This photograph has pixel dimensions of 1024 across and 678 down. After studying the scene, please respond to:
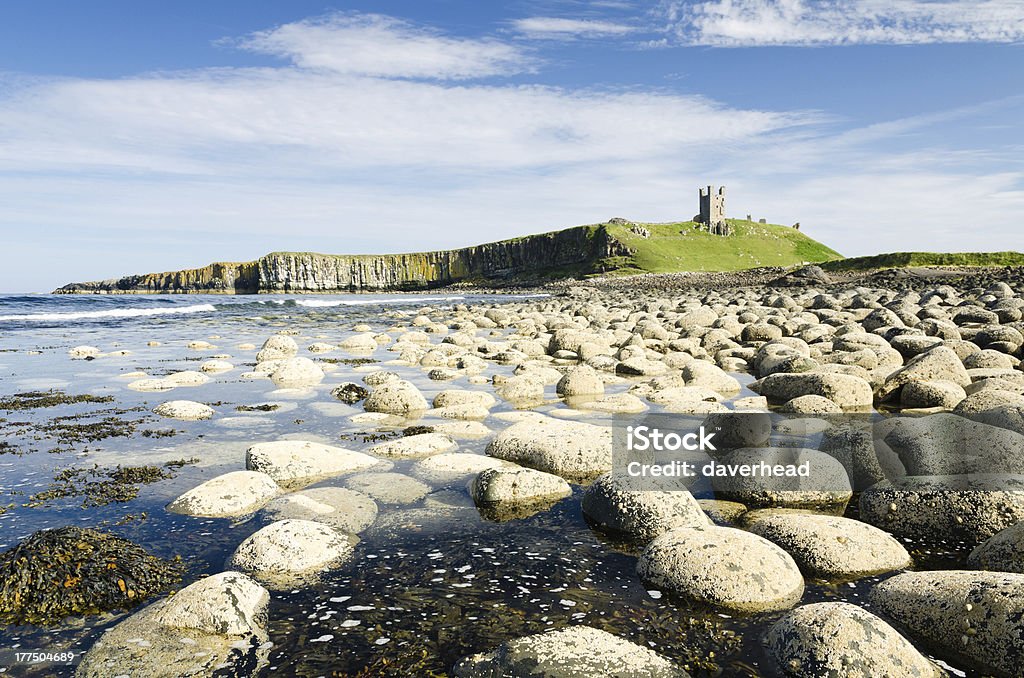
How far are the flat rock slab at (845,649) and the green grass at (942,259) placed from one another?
6949 centimetres

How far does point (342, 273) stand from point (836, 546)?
612ft

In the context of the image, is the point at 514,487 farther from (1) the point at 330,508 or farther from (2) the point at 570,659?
(2) the point at 570,659

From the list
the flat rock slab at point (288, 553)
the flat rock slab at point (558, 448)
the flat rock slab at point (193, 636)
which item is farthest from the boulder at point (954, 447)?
the flat rock slab at point (193, 636)

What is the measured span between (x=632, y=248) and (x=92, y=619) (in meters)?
141

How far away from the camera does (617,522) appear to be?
5309 millimetres

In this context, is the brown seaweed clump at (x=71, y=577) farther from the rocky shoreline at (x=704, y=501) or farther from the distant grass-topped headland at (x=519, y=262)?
the distant grass-topped headland at (x=519, y=262)

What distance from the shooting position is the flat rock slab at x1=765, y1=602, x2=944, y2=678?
10.7 ft

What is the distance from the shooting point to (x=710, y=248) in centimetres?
14825

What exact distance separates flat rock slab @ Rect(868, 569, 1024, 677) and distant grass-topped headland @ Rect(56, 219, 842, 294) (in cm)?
12258

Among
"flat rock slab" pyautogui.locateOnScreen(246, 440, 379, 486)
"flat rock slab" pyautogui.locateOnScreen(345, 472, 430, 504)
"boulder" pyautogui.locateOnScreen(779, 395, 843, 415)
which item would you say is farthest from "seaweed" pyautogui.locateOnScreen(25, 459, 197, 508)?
"boulder" pyautogui.locateOnScreen(779, 395, 843, 415)

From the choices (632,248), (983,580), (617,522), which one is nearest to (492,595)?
(617,522)

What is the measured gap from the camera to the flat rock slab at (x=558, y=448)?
6.86 metres

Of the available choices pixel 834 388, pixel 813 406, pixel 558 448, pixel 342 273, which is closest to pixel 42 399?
pixel 558 448

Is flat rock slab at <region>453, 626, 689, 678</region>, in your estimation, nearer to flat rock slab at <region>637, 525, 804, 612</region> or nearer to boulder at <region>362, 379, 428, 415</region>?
flat rock slab at <region>637, 525, 804, 612</region>
